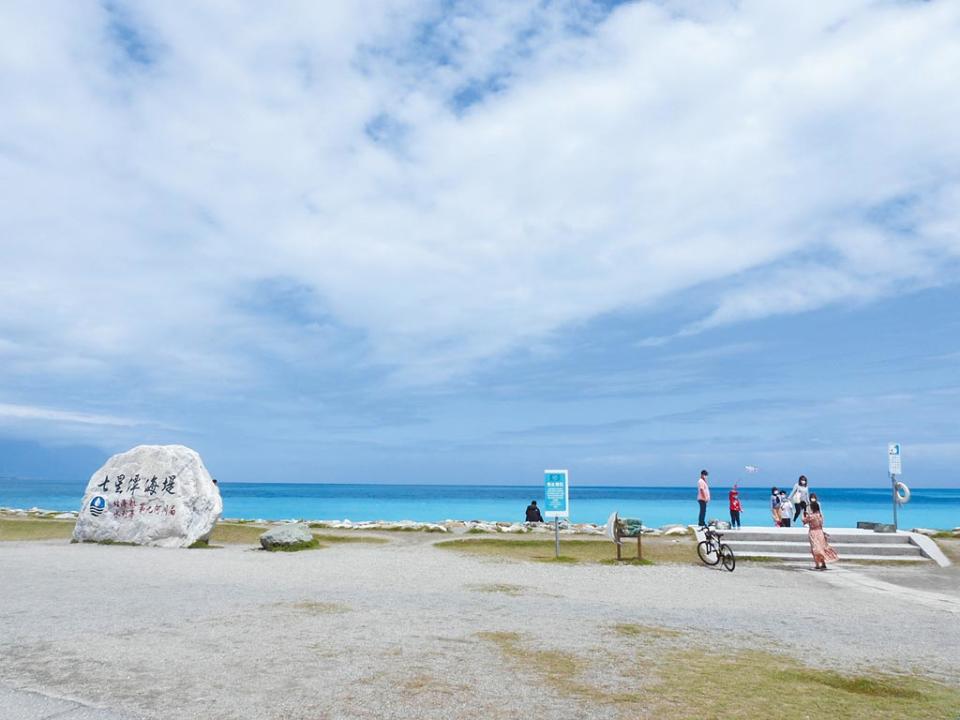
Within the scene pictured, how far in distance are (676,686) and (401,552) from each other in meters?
16.2

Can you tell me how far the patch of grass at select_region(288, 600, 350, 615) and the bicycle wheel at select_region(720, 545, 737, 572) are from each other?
11.9 m

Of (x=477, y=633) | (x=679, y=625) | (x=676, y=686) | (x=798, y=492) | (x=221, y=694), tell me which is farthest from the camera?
(x=798, y=492)

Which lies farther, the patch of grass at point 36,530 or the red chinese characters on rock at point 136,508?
the patch of grass at point 36,530

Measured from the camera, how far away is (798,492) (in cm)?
2998

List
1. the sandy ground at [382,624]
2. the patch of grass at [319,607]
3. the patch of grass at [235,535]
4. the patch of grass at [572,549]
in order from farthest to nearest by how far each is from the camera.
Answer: the patch of grass at [235,535], the patch of grass at [572,549], the patch of grass at [319,607], the sandy ground at [382,624]

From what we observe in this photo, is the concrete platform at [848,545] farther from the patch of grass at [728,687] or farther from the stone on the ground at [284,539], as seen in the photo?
the patch of grass at [728,687]

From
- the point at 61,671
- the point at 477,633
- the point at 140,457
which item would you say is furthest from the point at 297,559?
the point at 61,671

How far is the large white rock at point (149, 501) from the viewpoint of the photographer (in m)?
23.9

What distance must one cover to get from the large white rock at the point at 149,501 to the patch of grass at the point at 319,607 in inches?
499

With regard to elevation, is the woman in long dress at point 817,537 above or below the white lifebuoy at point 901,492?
below

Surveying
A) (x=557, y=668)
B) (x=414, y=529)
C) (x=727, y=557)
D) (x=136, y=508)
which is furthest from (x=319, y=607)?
(x=414, y=529)

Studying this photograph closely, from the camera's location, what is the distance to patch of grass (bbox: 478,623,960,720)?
7301 mm

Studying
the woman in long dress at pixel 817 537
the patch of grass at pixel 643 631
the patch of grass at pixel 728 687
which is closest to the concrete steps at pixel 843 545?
the woman in long dress at pixel 817 537

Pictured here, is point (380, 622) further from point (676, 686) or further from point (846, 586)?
point (846, 586)
